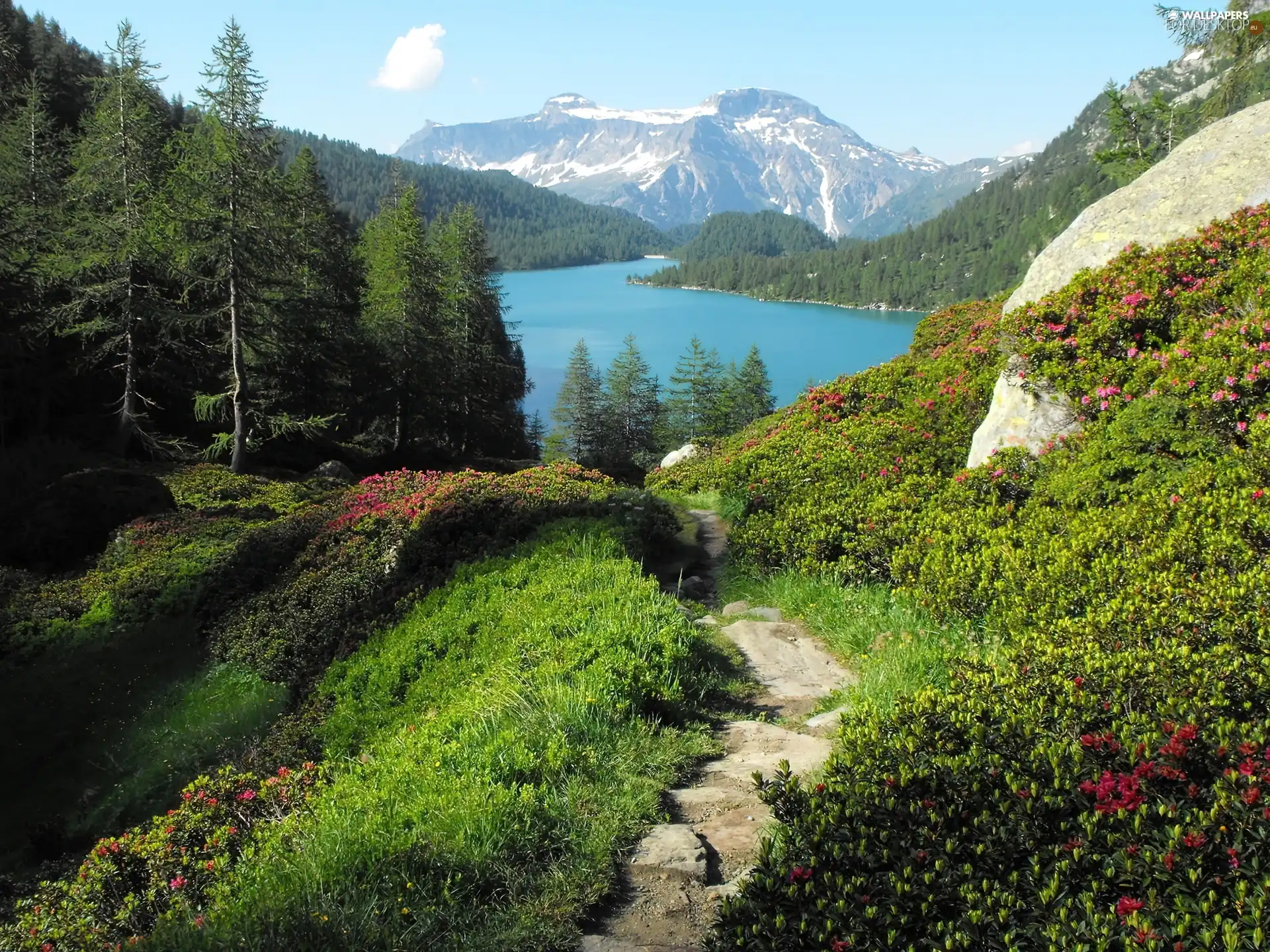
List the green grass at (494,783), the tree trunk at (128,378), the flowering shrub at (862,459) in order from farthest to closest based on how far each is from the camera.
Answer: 1. the tree trunk at (128,378)
2. the flowering shrub at (862,459)
3. the green grass at (494,783)

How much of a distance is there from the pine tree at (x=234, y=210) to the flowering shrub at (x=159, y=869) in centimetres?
1783

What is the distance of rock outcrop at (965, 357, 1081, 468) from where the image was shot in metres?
9.29

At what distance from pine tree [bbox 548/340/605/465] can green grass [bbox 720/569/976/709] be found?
43019 mm

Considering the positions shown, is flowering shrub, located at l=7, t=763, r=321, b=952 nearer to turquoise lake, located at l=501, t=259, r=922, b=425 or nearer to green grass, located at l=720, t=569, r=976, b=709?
green grass, located at l=720, t=569, r=976, b=709

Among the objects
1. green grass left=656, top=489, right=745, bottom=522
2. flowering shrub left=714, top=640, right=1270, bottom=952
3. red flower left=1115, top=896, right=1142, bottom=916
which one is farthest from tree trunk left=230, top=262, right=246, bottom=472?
red flower left=1115, top=896, right=1142, bottom=916

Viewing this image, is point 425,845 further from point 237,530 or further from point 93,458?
point 93,458

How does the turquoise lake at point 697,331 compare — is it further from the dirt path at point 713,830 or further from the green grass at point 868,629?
the dirt path at point 713,830

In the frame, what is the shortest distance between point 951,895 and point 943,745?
0.99 metres

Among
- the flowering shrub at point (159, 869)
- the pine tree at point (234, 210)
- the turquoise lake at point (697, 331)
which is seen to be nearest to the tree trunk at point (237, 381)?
the pine tree at point (234, 210)

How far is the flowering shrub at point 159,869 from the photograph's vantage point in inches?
215

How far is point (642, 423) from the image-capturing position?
196 feet

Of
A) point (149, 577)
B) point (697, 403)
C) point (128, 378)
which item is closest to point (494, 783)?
point (149, 577)

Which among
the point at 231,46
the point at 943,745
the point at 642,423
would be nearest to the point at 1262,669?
the point at 943,745

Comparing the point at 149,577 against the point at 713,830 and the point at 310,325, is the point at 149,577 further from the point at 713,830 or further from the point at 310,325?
the point at 310,325
